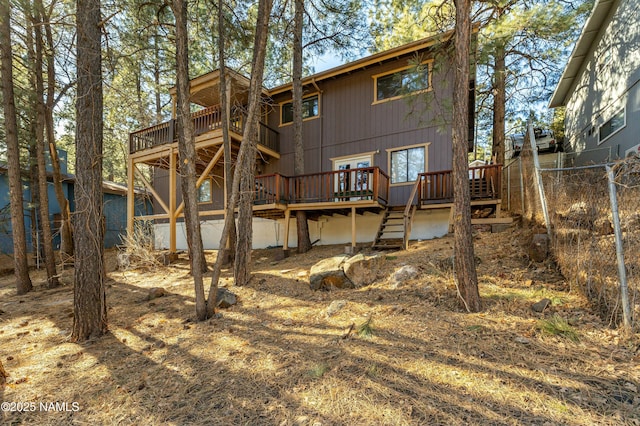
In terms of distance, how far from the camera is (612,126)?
8.93 metres

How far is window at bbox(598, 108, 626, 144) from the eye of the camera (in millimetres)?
8336

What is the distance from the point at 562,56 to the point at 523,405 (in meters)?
15.6

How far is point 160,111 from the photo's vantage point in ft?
53.6

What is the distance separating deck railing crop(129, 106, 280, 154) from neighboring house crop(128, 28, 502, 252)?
0.04m

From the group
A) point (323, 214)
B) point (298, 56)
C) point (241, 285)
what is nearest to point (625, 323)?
point (241, 285)

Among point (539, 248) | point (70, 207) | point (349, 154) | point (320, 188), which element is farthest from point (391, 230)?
point (70, 207)

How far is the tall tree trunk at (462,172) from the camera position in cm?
391

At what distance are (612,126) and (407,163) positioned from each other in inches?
242

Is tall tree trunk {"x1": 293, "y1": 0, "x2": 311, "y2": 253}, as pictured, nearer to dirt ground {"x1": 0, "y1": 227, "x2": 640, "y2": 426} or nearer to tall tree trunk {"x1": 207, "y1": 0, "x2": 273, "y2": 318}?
tall tree trunk {"x1": 207, "y1": 0, "x2": 273, "y2": 318}

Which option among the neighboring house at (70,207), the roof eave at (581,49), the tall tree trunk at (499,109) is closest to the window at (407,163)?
the tall tree trunk at (499,109)

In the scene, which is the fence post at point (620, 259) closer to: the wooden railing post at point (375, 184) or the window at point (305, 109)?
Result: the wooden railing post at point (375, 184)

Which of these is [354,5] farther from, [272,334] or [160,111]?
[160,111]

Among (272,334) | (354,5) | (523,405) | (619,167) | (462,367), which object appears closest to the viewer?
(523,405)

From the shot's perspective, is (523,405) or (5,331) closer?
(523,405)
